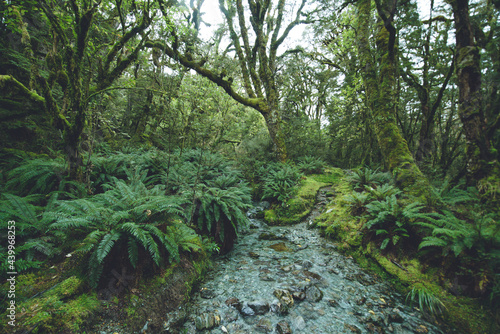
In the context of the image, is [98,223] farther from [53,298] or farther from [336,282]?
[336,282]

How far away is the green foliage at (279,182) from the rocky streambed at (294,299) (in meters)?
3.06

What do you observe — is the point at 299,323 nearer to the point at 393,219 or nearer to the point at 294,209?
the point at 393,219

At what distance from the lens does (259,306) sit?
3012mm

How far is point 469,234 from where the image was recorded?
295 cm

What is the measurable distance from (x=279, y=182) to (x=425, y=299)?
558 cm

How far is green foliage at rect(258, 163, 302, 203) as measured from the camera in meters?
7.83

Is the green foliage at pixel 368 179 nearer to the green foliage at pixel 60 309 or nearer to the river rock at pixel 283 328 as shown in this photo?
the river rock at pixel 283 328

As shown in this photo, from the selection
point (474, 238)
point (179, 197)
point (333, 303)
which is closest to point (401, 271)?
point (474, 238)

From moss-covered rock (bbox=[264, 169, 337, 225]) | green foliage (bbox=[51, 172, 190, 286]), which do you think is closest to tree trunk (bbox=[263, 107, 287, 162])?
moss-covered rock (bbox=[264, 169, 337, 225])

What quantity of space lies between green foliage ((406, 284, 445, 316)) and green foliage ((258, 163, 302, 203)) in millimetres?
4617

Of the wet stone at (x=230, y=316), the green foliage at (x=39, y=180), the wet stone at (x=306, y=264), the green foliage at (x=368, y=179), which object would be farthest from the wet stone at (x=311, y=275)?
the green foliage at (x=39, y=180)

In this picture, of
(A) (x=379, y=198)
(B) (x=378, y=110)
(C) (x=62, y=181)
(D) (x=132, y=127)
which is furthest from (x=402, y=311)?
(D) (x=132, y=127)

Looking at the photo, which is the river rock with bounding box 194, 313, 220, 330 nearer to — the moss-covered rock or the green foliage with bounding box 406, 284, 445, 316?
the green foliage with bounding box 406, 284, 445, 316

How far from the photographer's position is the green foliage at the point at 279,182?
7.83 meters
